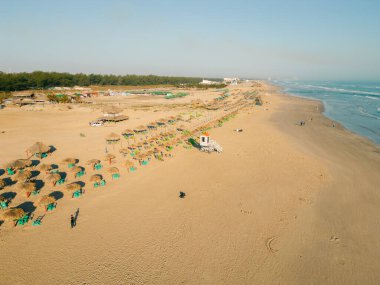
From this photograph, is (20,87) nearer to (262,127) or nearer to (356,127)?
(262,127)

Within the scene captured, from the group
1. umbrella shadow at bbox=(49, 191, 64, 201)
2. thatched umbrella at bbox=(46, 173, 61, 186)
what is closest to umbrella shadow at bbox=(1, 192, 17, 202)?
thatched umbrella at bbox=(46, 173, 61, 186)

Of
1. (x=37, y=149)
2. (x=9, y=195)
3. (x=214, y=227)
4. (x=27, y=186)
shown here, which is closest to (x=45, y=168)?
(x=27, y=186)

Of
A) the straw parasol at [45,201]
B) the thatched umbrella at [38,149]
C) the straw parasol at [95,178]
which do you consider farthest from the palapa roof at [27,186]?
the thatched umbrella at [38,149]

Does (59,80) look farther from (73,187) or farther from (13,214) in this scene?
(13,214)

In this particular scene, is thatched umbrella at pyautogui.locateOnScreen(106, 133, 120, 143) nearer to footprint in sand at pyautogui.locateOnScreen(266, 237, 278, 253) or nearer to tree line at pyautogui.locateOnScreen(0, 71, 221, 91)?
footprint in sand at pyautogui.locateOnScreen(266, 237, 278, 253)

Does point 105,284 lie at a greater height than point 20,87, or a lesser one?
lesser

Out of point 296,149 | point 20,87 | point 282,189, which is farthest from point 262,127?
point 20,87
